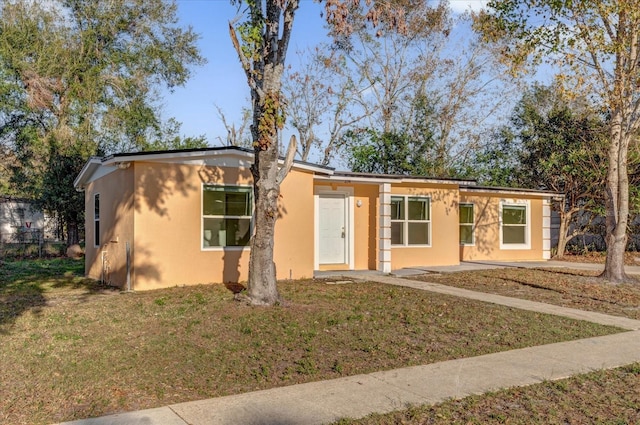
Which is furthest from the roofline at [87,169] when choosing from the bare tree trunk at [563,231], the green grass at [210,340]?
the bare tree trunk at [563,231]

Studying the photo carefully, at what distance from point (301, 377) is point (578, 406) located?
2680 millimetres

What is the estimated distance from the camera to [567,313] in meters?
9.77

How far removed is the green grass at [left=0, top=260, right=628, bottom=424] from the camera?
5395mm

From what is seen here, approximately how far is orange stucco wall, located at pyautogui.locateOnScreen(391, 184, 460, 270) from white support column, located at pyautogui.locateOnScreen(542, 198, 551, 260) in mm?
4911

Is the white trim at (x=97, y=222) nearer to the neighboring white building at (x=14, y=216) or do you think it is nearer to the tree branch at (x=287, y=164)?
the tree branch at (x=287, y=164)

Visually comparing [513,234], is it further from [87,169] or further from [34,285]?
[34,285]

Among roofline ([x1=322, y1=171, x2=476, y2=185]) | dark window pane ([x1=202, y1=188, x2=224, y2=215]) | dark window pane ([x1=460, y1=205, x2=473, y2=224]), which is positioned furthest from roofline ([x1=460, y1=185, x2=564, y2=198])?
dark window pane ([x1=202, y1=188, x2=224, y2=215])

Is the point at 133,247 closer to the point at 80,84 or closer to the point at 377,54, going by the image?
the point at 80,84

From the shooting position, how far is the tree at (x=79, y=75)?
22.3 m

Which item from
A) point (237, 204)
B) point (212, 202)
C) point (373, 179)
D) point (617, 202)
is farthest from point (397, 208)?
point (212, 202)

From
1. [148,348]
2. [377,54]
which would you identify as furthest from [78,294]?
[377,54]

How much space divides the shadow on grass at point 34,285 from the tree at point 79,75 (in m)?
5.80

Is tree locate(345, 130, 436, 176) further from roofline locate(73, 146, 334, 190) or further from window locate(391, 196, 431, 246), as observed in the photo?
roofline locate(73, 146, 334, 190)

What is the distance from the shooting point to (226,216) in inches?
501
